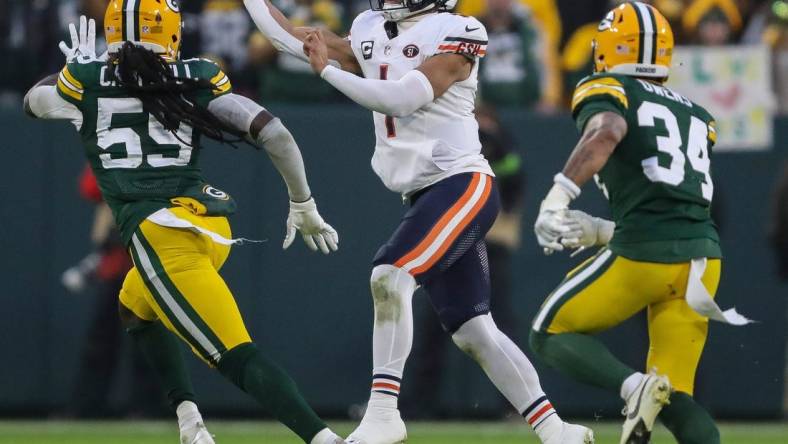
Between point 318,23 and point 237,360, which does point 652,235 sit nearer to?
point 237,360

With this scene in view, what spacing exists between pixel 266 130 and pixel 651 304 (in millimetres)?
1727

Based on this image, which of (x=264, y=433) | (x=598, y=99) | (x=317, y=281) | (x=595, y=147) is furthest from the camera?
(x=317, y=281)

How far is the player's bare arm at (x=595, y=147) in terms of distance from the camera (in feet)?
18.7

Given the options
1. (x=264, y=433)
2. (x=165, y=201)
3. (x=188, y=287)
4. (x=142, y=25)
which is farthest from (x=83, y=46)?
(x=264, y=433)

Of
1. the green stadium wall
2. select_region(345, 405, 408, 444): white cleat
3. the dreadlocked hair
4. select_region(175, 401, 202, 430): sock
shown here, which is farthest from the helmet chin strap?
the green stadium wall

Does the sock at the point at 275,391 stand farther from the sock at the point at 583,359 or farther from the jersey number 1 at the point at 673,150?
the jersey number 1 at the point at 673,150

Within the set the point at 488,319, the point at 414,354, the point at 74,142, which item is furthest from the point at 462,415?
the point at 488,319

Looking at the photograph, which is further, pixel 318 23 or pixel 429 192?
pixel 318 23

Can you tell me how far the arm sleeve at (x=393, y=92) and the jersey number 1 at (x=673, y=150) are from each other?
88 cm

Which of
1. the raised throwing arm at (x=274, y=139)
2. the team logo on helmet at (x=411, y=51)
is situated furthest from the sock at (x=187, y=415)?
the team logo on helmet at (x=411, y=51)

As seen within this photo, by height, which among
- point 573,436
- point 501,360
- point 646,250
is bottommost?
point 573,436

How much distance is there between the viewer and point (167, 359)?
21.4 ft

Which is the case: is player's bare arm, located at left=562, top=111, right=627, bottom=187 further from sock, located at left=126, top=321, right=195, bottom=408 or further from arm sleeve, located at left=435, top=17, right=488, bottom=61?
sock, located at left=126, top=321, right=195, bottom=408

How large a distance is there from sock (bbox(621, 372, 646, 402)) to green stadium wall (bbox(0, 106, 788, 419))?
4.63 meters
